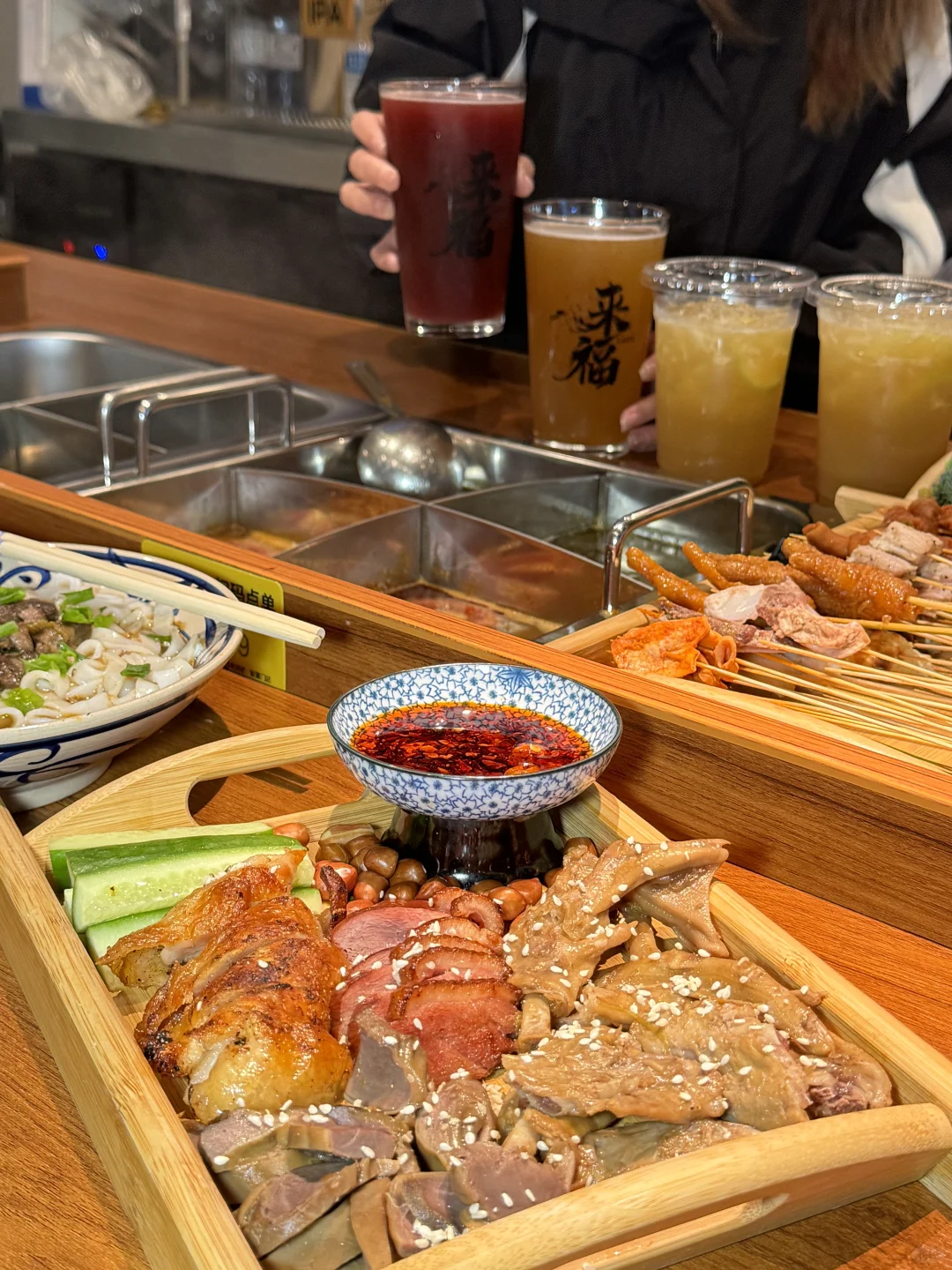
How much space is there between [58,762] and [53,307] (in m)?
2.61

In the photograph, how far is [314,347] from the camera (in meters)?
3.28

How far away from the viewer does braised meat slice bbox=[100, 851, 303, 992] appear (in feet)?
3.67

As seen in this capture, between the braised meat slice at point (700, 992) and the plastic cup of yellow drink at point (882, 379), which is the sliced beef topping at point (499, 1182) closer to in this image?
the braised meat slice at point (700, 992)

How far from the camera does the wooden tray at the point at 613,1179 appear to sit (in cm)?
83

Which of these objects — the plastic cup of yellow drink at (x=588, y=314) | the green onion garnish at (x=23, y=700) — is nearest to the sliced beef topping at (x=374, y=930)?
the green onion garnish at (x=23, y=700)

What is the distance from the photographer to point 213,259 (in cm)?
652

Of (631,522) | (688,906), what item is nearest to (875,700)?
(631,522)

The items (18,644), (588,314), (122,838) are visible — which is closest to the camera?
(122,838)

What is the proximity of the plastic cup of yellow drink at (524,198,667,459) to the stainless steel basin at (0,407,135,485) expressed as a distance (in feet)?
3.69

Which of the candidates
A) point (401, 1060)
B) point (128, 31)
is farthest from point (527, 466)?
point (128, 31)

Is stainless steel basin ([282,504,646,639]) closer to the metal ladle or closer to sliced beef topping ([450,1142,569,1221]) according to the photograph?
the metal ladle

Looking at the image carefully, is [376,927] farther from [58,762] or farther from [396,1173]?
[58,762]

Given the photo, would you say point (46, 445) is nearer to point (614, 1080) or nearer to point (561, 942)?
point (561, 942)

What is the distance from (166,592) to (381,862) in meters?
0.52
